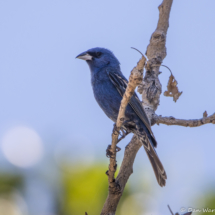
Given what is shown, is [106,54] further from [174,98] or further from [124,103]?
[124,103]

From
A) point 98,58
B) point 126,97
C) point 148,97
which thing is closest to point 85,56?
point 98,58

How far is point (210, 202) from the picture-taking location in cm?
558

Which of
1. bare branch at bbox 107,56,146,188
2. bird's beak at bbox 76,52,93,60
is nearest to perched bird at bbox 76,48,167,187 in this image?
bird's beak at bbox 76,52,93,60

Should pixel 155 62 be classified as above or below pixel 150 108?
above

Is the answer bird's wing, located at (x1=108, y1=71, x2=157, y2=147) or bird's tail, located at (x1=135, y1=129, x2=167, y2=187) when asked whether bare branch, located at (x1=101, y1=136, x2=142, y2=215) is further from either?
bird's wing, located at (x1=108, y1=71, x2=157, y2=147)

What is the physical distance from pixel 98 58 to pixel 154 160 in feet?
8.31

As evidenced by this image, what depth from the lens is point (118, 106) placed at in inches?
241

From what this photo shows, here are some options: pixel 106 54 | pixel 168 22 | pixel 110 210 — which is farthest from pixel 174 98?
pixel 110 210

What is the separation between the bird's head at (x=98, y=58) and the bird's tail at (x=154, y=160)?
1867 millimetres

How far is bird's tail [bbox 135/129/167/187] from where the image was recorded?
18.7ft

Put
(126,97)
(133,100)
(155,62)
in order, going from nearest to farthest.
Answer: (126,97) → (133,100) → (155,62)

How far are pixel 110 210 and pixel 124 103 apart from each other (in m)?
1.45

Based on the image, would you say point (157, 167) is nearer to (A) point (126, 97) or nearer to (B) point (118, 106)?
(B) point (118, 106)

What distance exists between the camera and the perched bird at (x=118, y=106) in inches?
228
